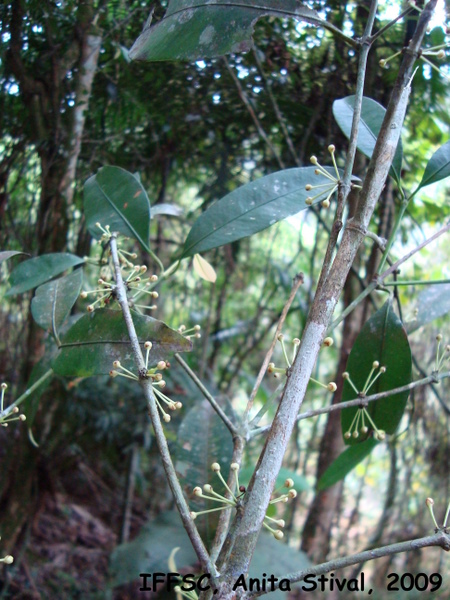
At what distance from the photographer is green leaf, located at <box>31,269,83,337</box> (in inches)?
24.7

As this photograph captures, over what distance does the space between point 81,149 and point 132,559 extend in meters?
0.74

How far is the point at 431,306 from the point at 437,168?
0.69ft

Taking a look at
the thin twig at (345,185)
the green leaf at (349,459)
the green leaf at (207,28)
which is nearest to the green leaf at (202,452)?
the green leaf at (349,459)

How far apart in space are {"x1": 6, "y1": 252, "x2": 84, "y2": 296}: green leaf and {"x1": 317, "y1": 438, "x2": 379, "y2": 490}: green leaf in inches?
17.8

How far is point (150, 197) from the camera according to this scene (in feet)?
4.17

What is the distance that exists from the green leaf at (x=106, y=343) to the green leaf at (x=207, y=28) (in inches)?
10.1

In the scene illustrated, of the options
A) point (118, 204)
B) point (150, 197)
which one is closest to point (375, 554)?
point (118, 204)

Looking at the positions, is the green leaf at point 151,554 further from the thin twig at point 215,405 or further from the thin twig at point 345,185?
the thin twig at point 345,185

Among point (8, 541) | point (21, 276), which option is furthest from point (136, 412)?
point (21, 276)

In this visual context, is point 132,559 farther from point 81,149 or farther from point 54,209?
point 81,149

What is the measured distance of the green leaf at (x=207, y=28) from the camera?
52cm

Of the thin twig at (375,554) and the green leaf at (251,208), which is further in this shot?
the green leaf at (251,208)

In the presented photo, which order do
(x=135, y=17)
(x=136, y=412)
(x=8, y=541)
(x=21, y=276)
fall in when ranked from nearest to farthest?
(x=21, y=276), (x=135, y=17), (x=8, y=541), (x=136, y=412)

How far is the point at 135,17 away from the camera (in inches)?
33.2
